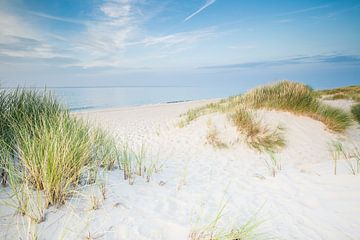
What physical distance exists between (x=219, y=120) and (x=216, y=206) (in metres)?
5.59

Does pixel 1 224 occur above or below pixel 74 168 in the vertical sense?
below

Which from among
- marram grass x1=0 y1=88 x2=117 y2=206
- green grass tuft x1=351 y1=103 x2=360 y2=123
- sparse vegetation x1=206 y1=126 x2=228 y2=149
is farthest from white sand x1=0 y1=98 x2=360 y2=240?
green grass tuft x1=351 y1=103 x2=360 y2=123

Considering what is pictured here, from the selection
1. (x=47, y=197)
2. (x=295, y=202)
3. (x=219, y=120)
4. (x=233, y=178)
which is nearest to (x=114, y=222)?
(x=47, y=197)

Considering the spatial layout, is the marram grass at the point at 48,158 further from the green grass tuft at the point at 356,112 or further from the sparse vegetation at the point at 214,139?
the green grass tuft at the point at 356,112

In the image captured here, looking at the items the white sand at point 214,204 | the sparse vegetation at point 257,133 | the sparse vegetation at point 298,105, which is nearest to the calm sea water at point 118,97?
the white sand at point 214,204

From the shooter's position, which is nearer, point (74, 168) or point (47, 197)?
point (47, 197)

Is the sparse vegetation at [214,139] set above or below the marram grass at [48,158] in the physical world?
below

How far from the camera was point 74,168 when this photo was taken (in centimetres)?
303

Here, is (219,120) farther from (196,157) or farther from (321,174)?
(321,174)

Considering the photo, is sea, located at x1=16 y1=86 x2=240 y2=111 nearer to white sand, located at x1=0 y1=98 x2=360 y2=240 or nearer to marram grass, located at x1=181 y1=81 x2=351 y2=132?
white sand, located at x1=0 y1=98 x2=360 y2=240

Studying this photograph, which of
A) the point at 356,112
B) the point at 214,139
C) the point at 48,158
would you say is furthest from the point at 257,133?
the point at 356,112

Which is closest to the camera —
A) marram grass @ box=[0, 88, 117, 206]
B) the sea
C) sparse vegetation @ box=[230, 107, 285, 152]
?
marram grass @ box=[0, 88, 117, 206]

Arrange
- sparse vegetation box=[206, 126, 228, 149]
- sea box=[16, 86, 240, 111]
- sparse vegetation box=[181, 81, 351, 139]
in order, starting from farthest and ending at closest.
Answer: sea box=[16, 86, 240, 111] < sparse vegetation box=[181, 81, 351, 139] < sparse vegetation box=[206, 126, 228, 149]

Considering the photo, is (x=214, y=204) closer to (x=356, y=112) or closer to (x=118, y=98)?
(x=356, y=112)
